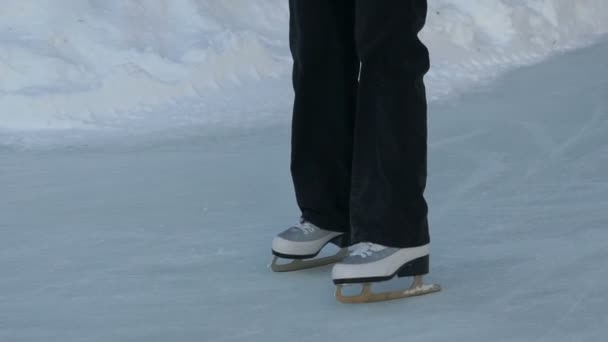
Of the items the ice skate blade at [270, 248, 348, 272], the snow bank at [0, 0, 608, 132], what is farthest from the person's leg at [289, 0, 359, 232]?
the snow bank at [0, 0, 608, 132]

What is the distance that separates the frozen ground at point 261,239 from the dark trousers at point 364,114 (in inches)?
6.8

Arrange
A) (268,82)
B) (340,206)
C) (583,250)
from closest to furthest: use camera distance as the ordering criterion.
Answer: (340,206) < (583,250) < (268,82)

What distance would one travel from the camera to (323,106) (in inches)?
90.4

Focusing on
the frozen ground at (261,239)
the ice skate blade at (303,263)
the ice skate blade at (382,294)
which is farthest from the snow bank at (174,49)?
the ice skate blade at (382,294)

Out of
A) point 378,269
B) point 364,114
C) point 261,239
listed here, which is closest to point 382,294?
point 378,269

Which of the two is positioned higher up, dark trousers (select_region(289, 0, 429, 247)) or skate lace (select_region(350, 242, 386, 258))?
dark trousers (select_region(289, 0, 429, 247))

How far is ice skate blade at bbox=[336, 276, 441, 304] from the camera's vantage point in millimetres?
2199

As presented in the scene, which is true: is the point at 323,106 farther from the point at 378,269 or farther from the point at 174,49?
the point at 174,49

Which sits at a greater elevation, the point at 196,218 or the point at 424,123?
the point at 424,123

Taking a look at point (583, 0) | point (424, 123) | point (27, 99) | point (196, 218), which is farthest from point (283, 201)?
point (583, 0)

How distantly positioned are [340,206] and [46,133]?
2.05 m

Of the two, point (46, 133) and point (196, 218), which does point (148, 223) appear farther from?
point (46, 133)

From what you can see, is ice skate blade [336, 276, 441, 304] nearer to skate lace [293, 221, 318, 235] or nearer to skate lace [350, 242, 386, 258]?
skate lace [350, 242, 386, 258]

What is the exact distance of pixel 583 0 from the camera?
272 inches
